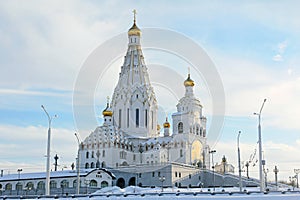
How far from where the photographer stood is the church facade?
91.6 metres

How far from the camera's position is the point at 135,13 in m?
103

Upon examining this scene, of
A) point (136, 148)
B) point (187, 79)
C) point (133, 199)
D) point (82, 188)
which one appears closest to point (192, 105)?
point (187, 79)

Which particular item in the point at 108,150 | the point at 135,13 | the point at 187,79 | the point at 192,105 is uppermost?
the point at 135,13

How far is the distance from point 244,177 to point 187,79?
28.1m

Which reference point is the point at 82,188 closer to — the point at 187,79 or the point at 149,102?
the point at 149,102

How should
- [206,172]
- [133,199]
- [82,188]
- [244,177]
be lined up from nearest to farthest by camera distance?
1. [133,199]
2. [82,188]
3. [244,177]
4. [206,172]

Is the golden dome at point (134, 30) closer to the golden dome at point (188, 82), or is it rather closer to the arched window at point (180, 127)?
the golden dome at point (188, 82)

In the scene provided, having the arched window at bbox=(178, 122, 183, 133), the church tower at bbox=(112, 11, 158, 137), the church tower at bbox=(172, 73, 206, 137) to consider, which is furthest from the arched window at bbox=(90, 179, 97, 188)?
the arched window at bbox=(178, 122, 183, 133)

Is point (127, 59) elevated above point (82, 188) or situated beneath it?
elevated above

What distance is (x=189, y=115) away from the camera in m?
Result: 94.1

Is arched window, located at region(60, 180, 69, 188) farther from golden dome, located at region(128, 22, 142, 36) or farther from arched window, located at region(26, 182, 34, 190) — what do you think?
golden dome, located at region(128, 22, 142, 36)

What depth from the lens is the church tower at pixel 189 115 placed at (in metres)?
93.7

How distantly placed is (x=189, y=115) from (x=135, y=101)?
1223cm

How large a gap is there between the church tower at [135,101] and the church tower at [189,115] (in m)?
6.32
